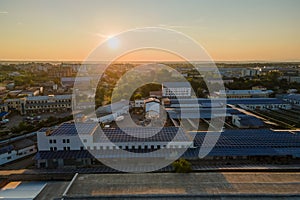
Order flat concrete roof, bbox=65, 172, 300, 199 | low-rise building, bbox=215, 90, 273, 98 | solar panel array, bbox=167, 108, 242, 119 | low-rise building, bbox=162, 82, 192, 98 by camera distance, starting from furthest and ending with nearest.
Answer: low-rise building, bbox=162, 82, 192, 98 → low-rise building, bbox=215, 90, 273, 98 → solar panel array, bbox=167, 108, 242, 119 → flat concrete roof, bbox=65, 172, 300, 199

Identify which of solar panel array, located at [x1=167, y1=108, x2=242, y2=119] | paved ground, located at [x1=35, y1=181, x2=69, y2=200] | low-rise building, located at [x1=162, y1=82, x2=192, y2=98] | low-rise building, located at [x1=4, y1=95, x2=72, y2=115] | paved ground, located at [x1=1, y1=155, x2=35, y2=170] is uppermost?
low-rise building, located at [x1=162, y1=82, x2=192, y2=98]

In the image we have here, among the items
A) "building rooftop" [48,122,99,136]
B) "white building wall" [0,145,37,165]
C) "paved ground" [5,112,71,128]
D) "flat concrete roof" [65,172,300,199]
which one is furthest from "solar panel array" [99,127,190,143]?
"paved ground" [5,112,71,128]

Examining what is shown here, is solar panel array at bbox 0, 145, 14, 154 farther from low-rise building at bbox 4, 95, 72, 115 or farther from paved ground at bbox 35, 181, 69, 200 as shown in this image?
low-rise building at bbox 4, 95, 72, 115

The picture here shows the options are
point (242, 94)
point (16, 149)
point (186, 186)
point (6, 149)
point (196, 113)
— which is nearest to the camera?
point (186, 186)

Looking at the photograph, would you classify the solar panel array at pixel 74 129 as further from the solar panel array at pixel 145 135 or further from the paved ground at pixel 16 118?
Result: the paved ground at pixel 16 118

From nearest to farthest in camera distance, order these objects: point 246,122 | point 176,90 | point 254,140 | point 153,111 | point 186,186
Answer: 1. point 186,186
2. point 254,140
3. point 246,122
4. point 153,111
5. point 176,90

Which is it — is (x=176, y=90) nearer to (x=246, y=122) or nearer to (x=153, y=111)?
(x=153, y=111)

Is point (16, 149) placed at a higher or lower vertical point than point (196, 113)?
lower

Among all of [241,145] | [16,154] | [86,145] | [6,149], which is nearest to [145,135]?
[86,145]
